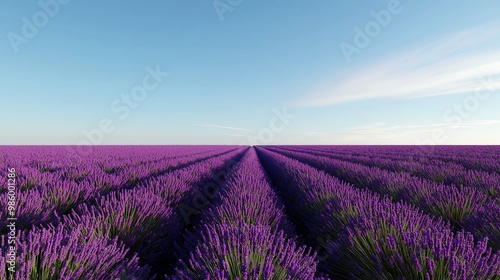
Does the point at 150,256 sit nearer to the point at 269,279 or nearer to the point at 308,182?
the point at 269,279

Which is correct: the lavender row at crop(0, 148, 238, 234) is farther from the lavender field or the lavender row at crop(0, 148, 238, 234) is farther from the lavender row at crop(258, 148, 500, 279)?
the lavender row at crop(258, 148, 500, 279)

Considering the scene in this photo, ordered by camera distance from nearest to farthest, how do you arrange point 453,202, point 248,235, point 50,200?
point 248,235
point 453,202
point 50,200

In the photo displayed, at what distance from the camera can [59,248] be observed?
154 centimetres

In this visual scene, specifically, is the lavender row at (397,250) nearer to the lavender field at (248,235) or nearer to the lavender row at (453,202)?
the lavender field at (248,235)

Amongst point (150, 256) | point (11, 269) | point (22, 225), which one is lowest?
point (150, 256)

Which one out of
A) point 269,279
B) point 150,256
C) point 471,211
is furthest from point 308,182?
point 269,279

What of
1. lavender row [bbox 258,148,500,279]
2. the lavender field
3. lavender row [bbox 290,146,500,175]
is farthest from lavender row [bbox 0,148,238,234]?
lavender row [bbox 290,146,500,175]

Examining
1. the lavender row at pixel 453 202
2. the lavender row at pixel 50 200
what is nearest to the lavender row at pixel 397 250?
the lavender row at pixel 453 202

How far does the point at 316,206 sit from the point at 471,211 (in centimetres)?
178

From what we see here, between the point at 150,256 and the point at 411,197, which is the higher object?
the point at 411,197

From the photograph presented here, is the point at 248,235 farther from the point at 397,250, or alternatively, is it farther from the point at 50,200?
the point at 50,200

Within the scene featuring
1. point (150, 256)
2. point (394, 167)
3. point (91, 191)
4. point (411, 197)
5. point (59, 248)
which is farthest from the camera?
point (394, 167)

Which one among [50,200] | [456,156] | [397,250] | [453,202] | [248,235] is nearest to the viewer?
[397,250]

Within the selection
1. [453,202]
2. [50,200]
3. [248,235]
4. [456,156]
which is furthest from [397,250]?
[456,156]
